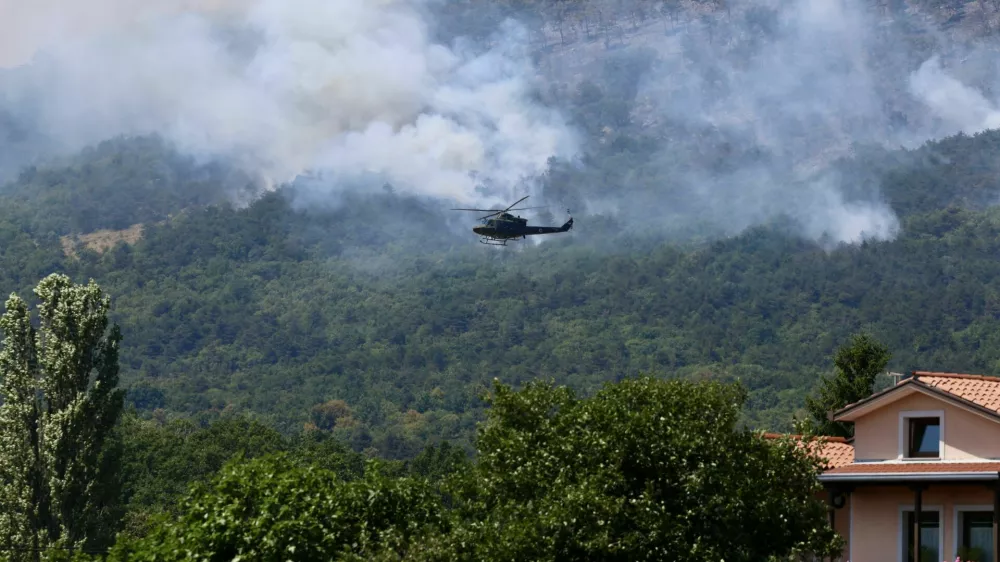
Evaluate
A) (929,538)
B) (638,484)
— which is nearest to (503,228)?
(929,538)

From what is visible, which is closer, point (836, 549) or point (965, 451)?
point (836, 549)

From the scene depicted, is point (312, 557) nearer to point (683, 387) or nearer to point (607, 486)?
point (607, 486)

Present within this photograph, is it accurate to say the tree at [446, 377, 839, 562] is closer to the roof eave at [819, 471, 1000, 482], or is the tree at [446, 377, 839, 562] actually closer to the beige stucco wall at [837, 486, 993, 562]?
the roof eave at [819, 471, 1000, 482]

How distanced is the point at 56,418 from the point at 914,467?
3409 centimetres

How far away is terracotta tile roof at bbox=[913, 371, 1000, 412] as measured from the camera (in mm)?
43344

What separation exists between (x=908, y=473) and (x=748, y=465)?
4.28 meters

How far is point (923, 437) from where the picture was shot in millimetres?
43812

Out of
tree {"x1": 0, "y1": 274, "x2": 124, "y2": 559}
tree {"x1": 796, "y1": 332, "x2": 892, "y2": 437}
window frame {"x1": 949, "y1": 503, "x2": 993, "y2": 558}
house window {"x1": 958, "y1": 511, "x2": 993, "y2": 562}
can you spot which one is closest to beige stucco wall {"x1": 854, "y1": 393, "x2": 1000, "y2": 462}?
window frame {"x1": 949, "y1": 503, "x2": 993, "y2": 558}

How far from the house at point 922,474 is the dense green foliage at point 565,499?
1469 millimetres

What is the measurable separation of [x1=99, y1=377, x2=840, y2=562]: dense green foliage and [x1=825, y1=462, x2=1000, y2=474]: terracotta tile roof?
4.31 ft

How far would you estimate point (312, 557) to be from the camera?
133 ft

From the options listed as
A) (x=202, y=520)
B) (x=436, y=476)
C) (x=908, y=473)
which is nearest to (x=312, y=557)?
(x=202, y=520)

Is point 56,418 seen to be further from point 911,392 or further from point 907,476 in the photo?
point 907,476

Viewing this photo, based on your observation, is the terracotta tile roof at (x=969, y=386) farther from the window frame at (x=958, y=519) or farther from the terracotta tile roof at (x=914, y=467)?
the window frame at (x=958, y=519)
